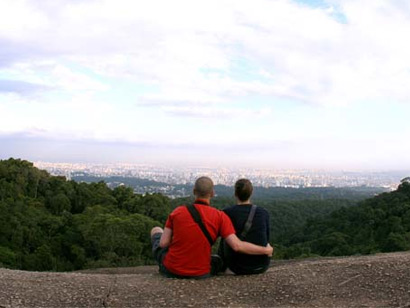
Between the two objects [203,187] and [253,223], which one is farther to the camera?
[253,223]

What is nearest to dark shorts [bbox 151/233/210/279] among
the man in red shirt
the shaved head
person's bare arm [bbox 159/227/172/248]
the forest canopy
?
the man in red shirt

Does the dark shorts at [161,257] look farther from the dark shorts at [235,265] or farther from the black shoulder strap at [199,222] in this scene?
the black shoulder strap at [199,222]

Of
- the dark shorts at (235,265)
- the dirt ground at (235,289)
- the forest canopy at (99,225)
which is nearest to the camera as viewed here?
the dirt ground at (235,289)

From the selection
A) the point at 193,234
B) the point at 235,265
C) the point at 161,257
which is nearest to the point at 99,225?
the point at 161,257

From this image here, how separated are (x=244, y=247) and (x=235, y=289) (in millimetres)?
497

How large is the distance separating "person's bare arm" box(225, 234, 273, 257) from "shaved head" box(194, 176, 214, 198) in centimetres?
58

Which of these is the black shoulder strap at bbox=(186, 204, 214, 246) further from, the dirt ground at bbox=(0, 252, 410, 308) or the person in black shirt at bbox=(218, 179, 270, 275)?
the dirt ground at bbox=(0, 252, 410, 308)

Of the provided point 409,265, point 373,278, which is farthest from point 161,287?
point 409,265

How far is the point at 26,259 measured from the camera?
2867 centimetres

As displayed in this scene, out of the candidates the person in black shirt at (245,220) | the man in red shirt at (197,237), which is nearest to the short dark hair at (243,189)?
the person in black shirt at (245,220)

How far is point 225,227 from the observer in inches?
204

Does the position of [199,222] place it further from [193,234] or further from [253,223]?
[253,223]

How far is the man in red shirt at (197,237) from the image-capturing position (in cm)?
517

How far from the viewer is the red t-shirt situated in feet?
17.0
